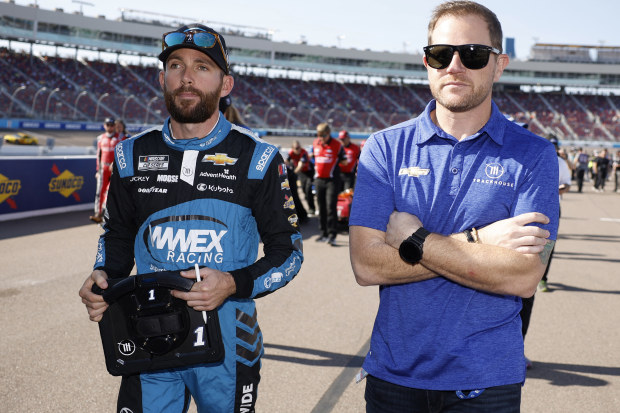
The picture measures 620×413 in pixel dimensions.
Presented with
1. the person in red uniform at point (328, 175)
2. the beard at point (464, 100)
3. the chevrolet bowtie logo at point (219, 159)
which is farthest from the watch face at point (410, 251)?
the person in red uniform at point (328, 175)

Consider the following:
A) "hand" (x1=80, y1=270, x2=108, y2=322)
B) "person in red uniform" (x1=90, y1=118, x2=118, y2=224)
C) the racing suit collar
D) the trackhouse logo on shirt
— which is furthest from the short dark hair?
"person in red uniform" (x1=90, y1=118, x2=118, y2=224)


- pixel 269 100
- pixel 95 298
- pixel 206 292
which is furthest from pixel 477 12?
pixel 269 100

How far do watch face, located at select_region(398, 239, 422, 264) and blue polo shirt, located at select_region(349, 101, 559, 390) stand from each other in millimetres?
133

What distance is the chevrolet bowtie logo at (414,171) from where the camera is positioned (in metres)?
2.15

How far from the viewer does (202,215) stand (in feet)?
7.50

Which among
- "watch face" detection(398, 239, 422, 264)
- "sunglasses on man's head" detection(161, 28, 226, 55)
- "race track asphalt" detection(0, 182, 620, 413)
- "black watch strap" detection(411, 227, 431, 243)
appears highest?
"sunglasses on man's head" detection(161, 28, 226, 55)

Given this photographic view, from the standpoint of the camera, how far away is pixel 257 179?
2352mm

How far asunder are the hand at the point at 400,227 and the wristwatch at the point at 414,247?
0.08ft

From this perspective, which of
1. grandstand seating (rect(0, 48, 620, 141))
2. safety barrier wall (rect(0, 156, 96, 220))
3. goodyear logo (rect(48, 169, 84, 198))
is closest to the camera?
safety barrier wall (rect(0, 156, 96, 220))

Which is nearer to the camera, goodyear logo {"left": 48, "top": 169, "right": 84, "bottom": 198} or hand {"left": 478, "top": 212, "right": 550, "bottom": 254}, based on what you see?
hand {"left": 478, "top": 212, "right": 550, "bottom": 254}

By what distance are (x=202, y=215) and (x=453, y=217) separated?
984 mm

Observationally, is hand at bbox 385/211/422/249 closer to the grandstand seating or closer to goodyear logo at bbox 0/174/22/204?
goodyear logo at bbox 0/174/22/204

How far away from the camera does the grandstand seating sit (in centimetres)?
3819

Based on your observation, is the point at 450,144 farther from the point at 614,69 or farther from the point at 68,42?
the point at 614,69
